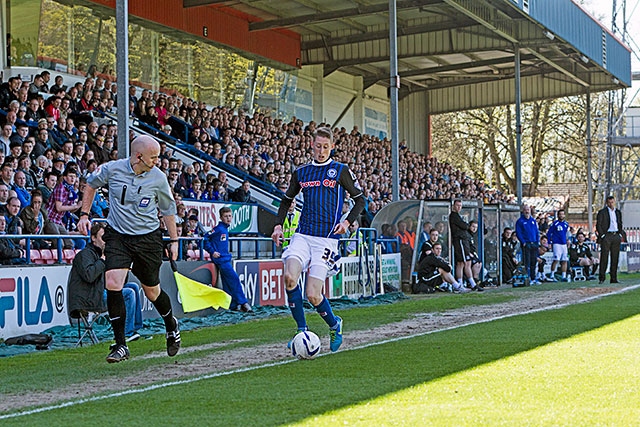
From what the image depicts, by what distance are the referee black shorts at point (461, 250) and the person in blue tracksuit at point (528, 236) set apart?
2.40 m

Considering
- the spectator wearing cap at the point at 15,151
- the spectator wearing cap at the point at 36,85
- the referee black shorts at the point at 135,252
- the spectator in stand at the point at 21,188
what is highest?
the spectator wearing cap at the point at 36,85

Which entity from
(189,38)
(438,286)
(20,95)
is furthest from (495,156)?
(20,95)

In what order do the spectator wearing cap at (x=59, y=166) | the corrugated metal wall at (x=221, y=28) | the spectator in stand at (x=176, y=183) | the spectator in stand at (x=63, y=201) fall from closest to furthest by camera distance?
→ the spectator in stand at (x=63, y=201), the spectator wearing cap at (x=59, y=166), the spectator in stand at (x=176, y=183), the corrugated metal wall at (x=221, y=28)

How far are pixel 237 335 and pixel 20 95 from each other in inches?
367

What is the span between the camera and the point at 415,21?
38219 mm

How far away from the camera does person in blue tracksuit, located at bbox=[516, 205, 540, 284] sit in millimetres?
26078

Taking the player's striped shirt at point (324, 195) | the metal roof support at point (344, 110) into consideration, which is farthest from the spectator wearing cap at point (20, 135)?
the metal roof support at point (344, 110)

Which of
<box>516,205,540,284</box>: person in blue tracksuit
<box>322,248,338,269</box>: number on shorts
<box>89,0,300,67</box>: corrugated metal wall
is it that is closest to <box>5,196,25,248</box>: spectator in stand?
<box>322,248,338,269</box>: number on shorts

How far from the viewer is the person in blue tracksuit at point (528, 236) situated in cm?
2608

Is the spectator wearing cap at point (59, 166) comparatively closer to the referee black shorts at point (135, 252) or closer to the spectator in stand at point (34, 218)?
the spectator in stand at point (34, 218)

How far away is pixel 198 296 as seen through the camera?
15023 mm

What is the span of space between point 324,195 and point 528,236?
56.8ft

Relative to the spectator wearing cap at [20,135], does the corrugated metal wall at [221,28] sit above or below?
above

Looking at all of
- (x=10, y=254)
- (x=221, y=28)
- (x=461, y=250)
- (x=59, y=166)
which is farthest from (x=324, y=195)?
(x=221, y=28)
